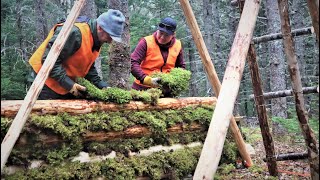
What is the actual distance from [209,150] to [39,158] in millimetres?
2096

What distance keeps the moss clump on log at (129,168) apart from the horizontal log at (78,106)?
65 cm

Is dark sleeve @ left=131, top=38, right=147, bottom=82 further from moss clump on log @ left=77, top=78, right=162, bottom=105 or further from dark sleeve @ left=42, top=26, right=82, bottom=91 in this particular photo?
dark sleeve @ left=42, top=26, right=82, bottom=91

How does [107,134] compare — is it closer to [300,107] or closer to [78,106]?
[78,106]

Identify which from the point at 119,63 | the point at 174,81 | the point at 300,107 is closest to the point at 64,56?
the point at 174,81

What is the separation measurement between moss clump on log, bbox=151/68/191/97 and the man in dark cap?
19cm

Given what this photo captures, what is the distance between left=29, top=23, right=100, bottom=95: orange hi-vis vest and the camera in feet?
14.7

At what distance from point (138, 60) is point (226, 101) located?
3311 mm

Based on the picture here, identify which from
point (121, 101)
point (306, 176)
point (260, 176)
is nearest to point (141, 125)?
point (121, 101)

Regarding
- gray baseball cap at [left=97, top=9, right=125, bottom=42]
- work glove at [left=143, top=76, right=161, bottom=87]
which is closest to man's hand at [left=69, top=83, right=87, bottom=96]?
gray baseball cap at [left=97, top=9, right=125, bottom=42]

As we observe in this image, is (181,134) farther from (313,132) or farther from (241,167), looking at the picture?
(313,132)

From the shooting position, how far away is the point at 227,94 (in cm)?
303

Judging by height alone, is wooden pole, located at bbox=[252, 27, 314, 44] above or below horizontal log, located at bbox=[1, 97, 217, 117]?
above

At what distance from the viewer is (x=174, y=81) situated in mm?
5777

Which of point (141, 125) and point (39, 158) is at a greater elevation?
point (141, 125)
